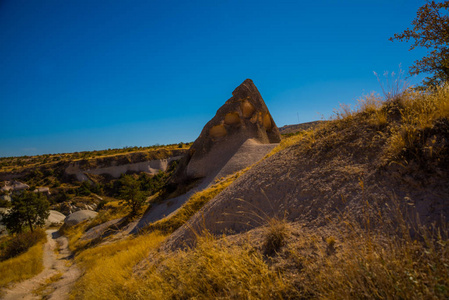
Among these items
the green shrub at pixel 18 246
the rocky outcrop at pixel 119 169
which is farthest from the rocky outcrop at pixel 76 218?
the rocky outcrop at pixel 119 169

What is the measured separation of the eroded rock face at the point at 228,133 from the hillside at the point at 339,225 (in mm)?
8234

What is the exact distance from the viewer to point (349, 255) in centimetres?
233

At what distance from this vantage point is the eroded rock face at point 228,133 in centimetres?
1420

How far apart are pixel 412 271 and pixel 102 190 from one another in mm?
46017

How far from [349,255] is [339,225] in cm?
67

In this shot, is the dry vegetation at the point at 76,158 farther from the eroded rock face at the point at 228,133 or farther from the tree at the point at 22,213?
the eroded rock face at the point at 228,133

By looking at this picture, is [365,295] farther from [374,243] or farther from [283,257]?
[283,257]

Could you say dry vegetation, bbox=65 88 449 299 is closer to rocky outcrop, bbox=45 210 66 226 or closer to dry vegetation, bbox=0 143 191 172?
rocky outcrop, bbox=45 210 66 226

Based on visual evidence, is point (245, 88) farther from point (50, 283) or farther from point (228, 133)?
point (50, 283)

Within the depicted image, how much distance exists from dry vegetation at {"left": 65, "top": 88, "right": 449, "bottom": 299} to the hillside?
14 millimetres

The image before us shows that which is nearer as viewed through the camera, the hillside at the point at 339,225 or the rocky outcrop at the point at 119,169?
the hillside at the point at 339,225

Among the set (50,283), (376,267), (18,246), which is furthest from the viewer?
(18,246)

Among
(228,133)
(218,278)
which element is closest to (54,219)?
(228,133)

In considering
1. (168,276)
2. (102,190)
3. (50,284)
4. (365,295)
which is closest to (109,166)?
(102,190)
